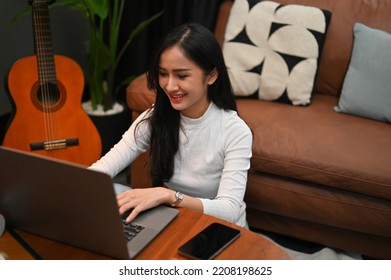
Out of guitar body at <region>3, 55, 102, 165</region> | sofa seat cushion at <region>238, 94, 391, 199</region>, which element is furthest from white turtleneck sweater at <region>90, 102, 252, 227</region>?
guitar body at <region>3, 55, 102, 165</region>

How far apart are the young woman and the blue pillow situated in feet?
2.59

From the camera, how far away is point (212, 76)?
4.27 feet

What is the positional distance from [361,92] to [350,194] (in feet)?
1.66

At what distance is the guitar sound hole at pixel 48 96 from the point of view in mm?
1819

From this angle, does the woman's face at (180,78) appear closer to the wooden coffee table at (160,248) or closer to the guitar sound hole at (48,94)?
the wooden coffee table at (160,248)

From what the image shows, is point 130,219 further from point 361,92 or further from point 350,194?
point 361,92

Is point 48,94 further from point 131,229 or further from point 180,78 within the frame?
point 131,229

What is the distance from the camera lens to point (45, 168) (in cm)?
75

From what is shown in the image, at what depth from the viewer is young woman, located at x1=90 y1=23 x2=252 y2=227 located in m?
1.22

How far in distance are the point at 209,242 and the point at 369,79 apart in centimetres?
130

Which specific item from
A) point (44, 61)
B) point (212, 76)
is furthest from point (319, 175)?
point (44, 61)

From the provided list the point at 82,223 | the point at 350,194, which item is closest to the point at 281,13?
the point at 350,194

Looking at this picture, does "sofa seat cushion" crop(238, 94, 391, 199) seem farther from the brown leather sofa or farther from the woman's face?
the woman's face

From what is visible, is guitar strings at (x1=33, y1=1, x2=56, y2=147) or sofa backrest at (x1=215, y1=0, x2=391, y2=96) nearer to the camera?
guitar strings at (x1=33, y1=1, x2=56, y2=147)
